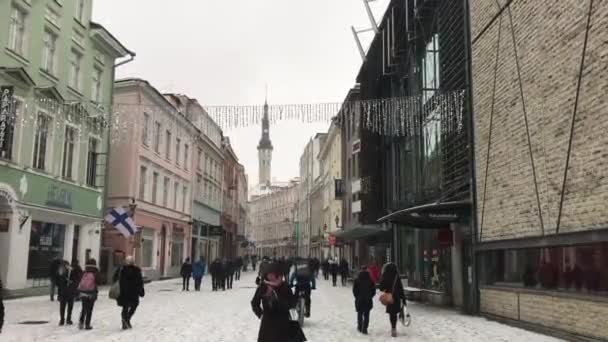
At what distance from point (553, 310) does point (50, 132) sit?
1860 cm

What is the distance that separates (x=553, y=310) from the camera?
11711 millimetres

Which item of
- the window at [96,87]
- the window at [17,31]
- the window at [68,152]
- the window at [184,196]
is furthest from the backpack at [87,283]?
the window at [184,196]

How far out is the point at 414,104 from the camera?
2195 cm

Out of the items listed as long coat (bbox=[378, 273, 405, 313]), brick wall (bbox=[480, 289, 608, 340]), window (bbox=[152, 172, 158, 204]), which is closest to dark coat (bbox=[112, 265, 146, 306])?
long coat (bbox=[378, 273, 405, 313])

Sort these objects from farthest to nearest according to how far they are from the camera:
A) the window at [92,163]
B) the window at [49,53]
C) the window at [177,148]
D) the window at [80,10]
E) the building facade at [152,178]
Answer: the window at [177,148] < the building facade at [152,178] < the window at [92,163] < the window at [80,10] < the window at [49,53]

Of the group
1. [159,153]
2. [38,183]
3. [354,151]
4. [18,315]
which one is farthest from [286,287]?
[354,151]

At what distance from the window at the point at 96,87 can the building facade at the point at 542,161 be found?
17.4m

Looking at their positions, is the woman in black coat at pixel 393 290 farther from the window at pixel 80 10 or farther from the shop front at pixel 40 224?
the window at pixel 80 10

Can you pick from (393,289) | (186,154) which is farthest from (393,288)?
(186,154)

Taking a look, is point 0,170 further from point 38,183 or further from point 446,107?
point 446,107

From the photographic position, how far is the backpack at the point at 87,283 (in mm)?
12406

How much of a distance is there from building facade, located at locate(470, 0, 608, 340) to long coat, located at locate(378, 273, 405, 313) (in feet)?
9.49

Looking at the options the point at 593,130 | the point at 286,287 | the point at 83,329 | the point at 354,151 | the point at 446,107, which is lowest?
the point at 83,329

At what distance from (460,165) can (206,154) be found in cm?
3442
